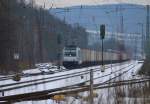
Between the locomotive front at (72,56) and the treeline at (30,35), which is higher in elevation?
the treeline at (30,35)

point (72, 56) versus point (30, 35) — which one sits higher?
point (30, 35)

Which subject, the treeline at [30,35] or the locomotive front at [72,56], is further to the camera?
the locomotive front at [72,56]

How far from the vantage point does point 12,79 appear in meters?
28.1

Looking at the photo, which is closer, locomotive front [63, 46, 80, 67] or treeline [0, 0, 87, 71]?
treeline [0, 0, 87, 71]

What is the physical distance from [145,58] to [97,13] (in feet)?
8.16

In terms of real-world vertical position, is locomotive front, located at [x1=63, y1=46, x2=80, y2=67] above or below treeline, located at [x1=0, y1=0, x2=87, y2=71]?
below

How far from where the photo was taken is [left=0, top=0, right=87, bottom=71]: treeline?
20.3 metres

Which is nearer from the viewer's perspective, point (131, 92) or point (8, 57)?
point (131, 92)

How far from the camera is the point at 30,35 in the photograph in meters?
24.0

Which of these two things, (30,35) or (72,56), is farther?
(72,56)

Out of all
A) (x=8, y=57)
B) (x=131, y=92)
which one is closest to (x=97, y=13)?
(x=131, y=92)

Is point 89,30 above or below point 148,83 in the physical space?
above

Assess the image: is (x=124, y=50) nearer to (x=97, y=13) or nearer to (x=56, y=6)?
(x=97, y=13)

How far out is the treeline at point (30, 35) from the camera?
66.5ft
